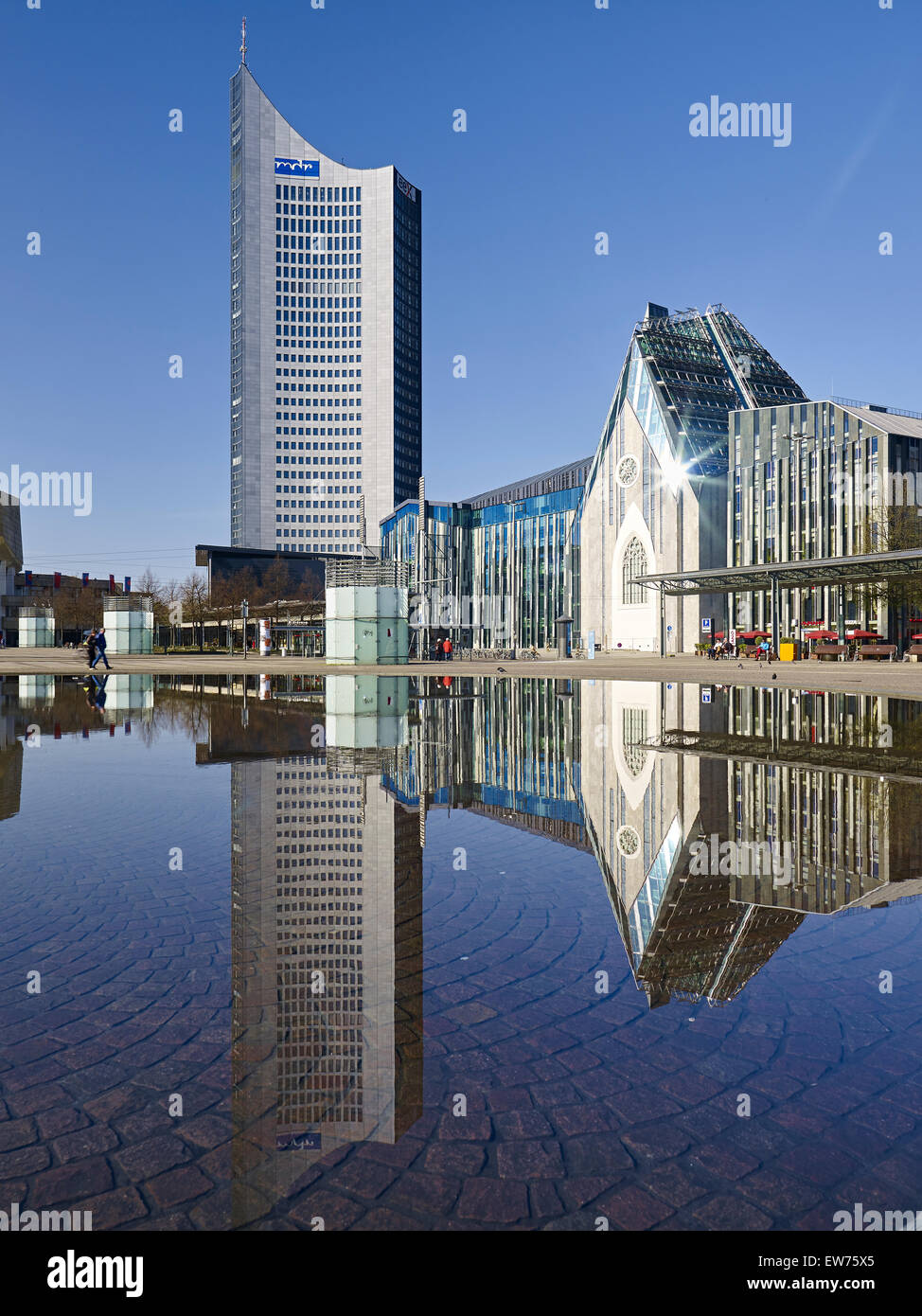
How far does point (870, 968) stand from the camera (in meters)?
4.35

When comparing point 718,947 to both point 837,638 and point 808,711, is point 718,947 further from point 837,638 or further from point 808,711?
point 837,638

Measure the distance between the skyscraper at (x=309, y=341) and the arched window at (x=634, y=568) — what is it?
90744 mm

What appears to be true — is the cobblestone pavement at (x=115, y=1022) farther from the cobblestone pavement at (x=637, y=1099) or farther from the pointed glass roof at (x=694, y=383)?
the pointed glass roof at (x=694, y=383)

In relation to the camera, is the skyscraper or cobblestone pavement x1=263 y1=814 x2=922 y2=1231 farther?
the skyscraper

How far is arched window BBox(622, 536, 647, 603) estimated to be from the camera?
83.8 meters

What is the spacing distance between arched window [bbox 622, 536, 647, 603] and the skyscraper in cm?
9074

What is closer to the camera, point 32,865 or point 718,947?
point 718,947

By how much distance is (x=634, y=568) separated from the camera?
8544cm

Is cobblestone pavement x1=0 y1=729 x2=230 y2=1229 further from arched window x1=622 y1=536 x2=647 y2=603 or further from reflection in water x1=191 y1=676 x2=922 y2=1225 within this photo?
arched window x1=622 y1=536 x2=647 y2=603

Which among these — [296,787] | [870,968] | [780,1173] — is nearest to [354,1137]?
[780,1173]

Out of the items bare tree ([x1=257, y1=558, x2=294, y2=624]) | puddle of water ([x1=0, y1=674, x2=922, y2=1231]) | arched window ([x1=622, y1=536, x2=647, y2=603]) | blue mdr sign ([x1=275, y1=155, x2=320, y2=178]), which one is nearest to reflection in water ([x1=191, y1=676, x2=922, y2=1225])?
puddle of water ([x1=0, y1=674, x2=922, y2=1231])

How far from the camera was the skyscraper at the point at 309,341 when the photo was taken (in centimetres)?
16888

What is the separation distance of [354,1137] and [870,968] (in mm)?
2856

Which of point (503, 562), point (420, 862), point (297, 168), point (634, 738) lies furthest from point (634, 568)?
point (297, 168)
